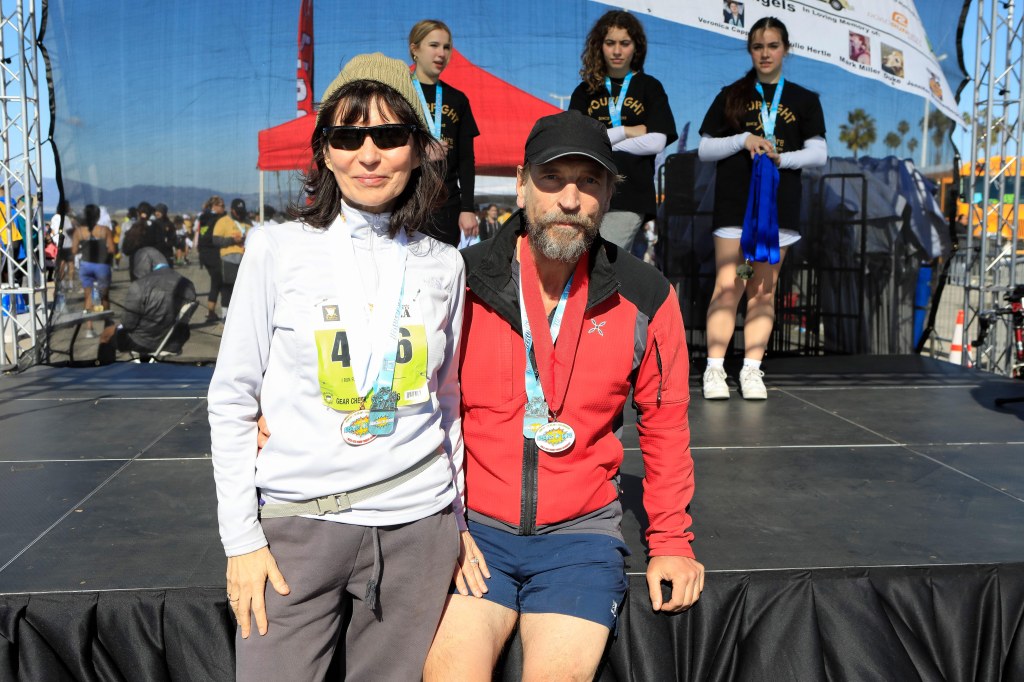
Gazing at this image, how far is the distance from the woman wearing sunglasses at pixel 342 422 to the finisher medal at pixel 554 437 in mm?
252

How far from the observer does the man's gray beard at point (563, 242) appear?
1714 mm

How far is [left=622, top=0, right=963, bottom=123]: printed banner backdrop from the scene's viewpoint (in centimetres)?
473

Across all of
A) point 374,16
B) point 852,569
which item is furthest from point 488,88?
point 852,569

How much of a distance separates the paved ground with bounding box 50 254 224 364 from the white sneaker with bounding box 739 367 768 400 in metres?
2.84

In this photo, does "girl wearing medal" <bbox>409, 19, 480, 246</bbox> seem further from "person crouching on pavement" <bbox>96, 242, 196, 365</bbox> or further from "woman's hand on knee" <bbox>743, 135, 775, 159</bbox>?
"person crouching on pavement" <bbox>96, 242, 196, 365</bbox>

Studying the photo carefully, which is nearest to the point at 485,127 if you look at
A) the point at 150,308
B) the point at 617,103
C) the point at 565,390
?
the point at 617,103

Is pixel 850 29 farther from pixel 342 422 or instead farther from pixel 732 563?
pixel 342 422

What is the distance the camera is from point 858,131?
5.06 meters

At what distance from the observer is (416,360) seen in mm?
1450

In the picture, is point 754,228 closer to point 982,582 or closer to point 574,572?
point 982,582

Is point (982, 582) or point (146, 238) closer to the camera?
point (982, 582)

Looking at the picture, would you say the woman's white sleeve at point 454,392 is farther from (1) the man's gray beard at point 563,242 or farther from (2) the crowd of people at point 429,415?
(1) the man's gray beard at point 563,242

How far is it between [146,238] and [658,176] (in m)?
3.00

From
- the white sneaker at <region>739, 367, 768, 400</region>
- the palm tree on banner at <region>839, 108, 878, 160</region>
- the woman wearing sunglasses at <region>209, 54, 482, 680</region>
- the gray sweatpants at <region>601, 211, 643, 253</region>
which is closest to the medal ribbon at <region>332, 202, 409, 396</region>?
the woman wearing sunglasses at <region>209, 54, 482, 680</region>
